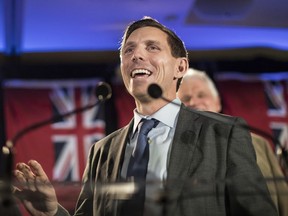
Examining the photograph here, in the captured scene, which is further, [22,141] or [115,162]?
[22,141]

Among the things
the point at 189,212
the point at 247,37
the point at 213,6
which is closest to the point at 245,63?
the point at 247,37

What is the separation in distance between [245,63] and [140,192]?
10.2 feet

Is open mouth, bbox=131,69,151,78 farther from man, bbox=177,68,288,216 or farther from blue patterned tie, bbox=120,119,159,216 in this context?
man, bbox=177,68,288,216

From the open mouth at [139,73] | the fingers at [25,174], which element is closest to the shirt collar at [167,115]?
the open mouth at [139,73]

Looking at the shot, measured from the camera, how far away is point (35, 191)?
1.19m

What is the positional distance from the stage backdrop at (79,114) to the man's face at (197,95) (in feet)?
4.49

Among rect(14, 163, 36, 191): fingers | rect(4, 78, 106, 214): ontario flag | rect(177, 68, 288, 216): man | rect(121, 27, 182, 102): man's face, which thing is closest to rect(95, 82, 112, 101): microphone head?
rect(121, 27, 182, 102): man's face

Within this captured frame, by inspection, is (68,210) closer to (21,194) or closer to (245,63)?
(21,194)

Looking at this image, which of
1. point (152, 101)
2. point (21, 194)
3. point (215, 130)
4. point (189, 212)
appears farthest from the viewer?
point (152, 101)

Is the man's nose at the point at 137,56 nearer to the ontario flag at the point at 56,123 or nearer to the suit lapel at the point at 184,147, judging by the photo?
the suit lapel at the point at 184,147

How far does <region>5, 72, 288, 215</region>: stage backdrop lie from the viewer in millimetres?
3848

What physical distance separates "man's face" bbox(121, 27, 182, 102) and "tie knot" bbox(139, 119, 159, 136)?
0.07m

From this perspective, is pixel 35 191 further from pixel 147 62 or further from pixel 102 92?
pixel 147 62

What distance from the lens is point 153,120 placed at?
162 centimetres
